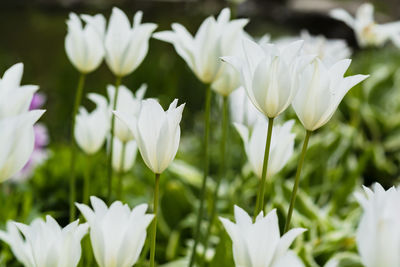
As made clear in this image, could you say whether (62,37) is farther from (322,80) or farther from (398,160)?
(322,80)

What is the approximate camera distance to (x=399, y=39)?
1421mm

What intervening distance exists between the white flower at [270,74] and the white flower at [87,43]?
1.20 feet

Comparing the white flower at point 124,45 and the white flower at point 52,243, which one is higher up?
the white flower at point 124,45

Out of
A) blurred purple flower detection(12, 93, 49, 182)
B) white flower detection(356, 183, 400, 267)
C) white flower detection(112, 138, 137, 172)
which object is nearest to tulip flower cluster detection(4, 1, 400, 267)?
white flower detection(356, 183, 400, 267)

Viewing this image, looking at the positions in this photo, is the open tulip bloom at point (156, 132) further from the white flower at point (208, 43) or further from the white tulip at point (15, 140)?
the white flower at point (208, 43)

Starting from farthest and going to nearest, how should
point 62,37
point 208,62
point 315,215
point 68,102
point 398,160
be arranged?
point 62,37 < point 68,102 < point 398,160 < point 315,215 < point 208,62

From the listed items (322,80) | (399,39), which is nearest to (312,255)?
(399,39)

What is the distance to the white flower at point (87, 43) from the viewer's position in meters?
1.05

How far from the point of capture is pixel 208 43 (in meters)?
0.97

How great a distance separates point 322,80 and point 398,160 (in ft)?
5.53

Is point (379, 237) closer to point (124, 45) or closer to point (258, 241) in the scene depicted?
point (258, 241)

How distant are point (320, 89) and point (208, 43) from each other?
0.29m

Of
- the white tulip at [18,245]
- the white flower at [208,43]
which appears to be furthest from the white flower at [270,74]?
the white tulip at [18,245]

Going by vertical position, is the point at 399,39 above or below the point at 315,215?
above
